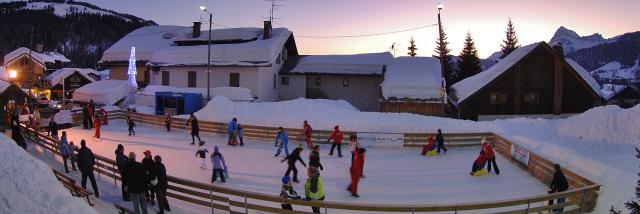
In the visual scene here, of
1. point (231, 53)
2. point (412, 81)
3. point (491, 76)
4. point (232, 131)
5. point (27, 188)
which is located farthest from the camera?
point (231, 53)

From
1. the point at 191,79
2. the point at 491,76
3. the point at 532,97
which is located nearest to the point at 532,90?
the point at 532,97

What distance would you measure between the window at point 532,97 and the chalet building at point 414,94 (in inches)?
239

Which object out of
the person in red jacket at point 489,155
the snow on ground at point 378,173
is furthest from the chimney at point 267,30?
the person in red jacket at point 489,155

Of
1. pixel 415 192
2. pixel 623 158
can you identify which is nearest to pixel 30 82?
pixel 415 192

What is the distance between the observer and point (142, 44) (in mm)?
47719

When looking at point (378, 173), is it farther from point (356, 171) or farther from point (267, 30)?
point (267, 30)

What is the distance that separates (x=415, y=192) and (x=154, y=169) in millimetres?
8011

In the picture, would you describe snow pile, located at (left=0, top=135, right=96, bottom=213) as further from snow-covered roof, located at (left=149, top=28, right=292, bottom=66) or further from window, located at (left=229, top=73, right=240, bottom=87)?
window, located at (left=229, top=73, right=240, bottom=87)

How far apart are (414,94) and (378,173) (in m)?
15.9

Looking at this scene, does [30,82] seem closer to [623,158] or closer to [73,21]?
[623,158]

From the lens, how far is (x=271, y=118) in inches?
1152

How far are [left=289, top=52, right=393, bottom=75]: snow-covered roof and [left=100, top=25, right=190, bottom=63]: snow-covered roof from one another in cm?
1406

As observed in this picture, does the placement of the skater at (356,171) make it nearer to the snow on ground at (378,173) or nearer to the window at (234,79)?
the snow on ground at (378,173)

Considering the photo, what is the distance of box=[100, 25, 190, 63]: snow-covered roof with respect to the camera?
4619 cm
